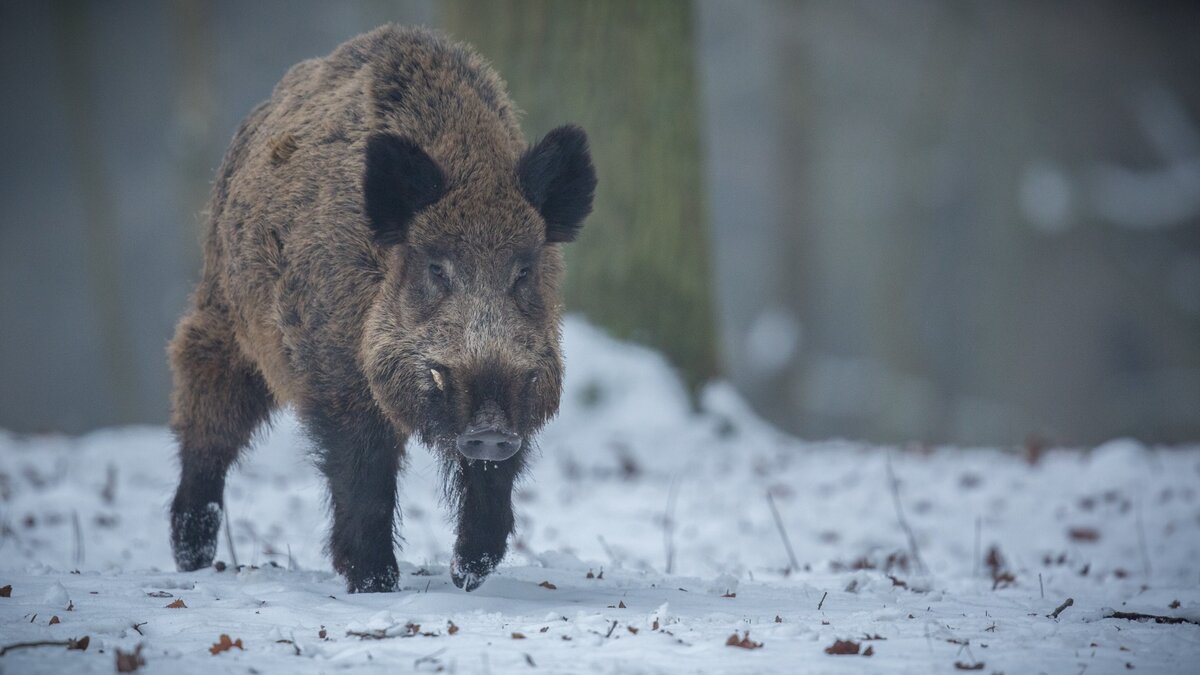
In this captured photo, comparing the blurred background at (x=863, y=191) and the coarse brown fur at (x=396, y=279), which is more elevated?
the blurred background at (x=863, y=191)

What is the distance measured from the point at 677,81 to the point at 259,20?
746 inches

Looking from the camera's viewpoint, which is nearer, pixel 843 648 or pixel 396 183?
pixel 843 648

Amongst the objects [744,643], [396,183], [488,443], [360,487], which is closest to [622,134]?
[396,183]

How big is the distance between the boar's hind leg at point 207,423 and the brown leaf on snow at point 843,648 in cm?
325

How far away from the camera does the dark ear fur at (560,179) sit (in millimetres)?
4609

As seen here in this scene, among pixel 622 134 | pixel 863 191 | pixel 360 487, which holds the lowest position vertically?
pixel 360 487

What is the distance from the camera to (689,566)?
6215mm

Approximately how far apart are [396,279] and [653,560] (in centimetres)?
255

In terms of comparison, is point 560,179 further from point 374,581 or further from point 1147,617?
point 1147,617

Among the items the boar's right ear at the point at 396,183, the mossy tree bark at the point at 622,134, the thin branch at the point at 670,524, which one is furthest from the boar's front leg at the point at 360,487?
the mossy tree bark at the point at 622,134

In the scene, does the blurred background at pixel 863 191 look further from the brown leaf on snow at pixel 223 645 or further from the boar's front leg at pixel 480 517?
the brown leaf on snow at pixel 223 645

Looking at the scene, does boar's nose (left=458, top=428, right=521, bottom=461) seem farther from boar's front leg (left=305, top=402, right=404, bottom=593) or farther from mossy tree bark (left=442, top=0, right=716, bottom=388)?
mossy tree bark (left=442, top=0, right=716, bottom=388)

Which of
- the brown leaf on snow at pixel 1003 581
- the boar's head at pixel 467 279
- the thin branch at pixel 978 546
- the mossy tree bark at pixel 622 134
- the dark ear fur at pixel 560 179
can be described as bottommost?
the brown leaf on snow at pixel 1003 581

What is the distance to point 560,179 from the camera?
469 cm
